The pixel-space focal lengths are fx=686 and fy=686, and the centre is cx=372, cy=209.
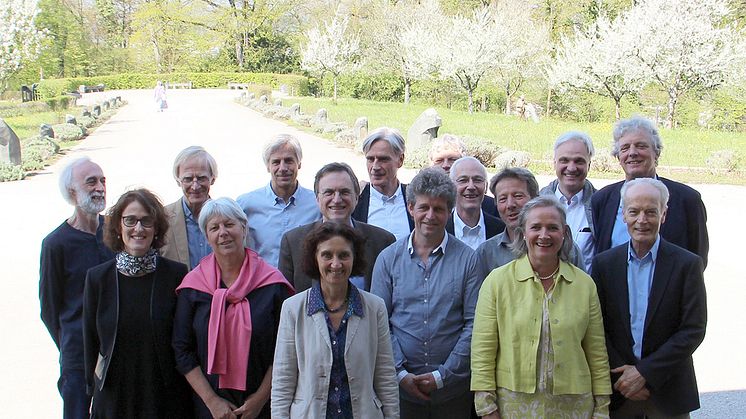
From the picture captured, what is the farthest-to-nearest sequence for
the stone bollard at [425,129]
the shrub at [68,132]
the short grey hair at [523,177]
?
the shrub at [68,132], the stone bollard at [425,129], the short grey hair at [523,177]

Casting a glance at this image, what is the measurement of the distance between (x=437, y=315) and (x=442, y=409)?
0.51 metres

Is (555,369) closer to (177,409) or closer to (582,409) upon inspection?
(582,409)

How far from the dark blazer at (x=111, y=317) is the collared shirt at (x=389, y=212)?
154 centimetres

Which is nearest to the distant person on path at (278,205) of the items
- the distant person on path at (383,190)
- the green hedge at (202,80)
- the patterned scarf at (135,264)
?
the distant person on path at (383,190)

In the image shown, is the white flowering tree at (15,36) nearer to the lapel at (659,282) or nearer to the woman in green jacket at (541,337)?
the woman in green jacket at (541,337)

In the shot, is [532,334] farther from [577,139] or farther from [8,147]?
[8,147]

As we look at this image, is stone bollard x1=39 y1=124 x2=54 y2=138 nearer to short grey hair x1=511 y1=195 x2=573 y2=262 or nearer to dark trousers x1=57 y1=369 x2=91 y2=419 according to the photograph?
dark trousers x1=57 y1=369 x2=91 y2=419

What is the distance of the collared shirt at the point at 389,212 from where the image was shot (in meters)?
4.57

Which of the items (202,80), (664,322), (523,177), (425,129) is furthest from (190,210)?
(202,80)

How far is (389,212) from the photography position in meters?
4.65

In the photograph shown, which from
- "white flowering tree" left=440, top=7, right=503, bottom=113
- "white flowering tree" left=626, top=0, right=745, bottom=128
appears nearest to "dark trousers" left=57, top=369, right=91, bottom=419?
"white flowering tree" left=626, top=0, right=745, bottom=128

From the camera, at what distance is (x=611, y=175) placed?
17.4 meters

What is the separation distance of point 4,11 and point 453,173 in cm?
2999

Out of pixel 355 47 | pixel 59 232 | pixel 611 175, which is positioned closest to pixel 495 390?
pixel 59 232
